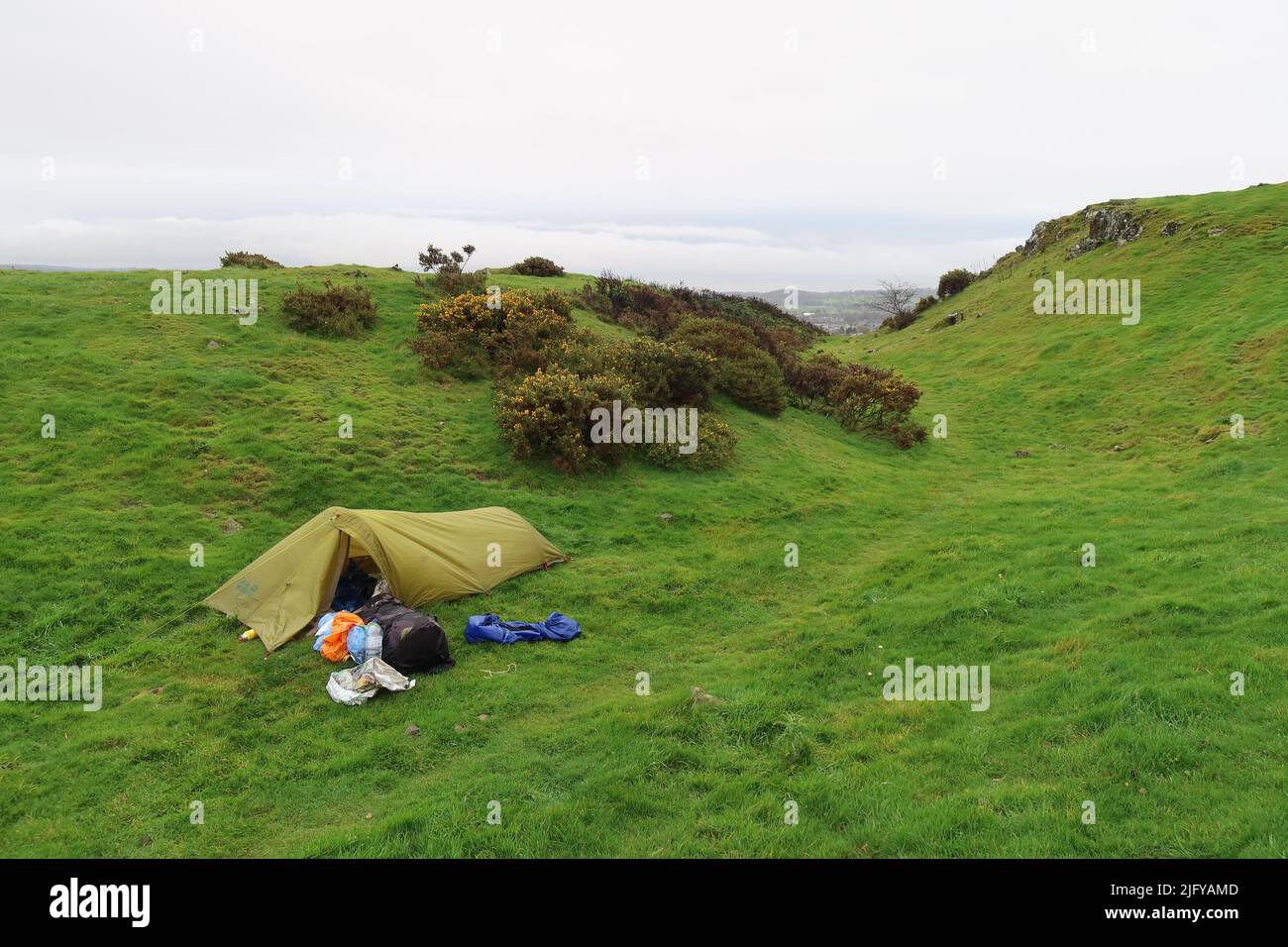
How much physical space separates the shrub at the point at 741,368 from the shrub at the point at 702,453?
347cm

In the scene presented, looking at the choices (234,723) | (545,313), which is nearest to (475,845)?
(234,723)

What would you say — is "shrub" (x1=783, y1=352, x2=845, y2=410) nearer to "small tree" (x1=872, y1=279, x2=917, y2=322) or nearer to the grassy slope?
the grassy slope

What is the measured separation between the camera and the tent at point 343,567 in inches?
449

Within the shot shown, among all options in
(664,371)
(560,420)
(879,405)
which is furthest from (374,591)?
(879,405)

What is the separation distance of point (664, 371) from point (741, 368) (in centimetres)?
474

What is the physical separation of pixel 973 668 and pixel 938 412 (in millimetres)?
23381

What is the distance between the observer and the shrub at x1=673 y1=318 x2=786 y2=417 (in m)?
24.9

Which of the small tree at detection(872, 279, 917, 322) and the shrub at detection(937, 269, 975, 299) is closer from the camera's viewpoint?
the shrub at detection(937, 269, 975, 299)

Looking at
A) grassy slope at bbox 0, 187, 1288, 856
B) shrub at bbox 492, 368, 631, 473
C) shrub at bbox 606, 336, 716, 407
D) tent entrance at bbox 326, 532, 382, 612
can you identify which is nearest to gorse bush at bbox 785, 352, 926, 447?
grassy slope at bbox 0, 187, 1288, 856

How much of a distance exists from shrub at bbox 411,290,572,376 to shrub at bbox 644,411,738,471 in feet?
18.1

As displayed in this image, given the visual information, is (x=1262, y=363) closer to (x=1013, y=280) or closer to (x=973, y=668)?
(x=973, y=668)

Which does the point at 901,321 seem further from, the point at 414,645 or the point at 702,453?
the point at 414,645

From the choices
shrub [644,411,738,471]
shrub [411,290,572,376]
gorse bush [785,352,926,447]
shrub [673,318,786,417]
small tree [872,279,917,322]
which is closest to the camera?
shrub [644,411,738,471]

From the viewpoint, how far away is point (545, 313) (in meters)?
24.4
